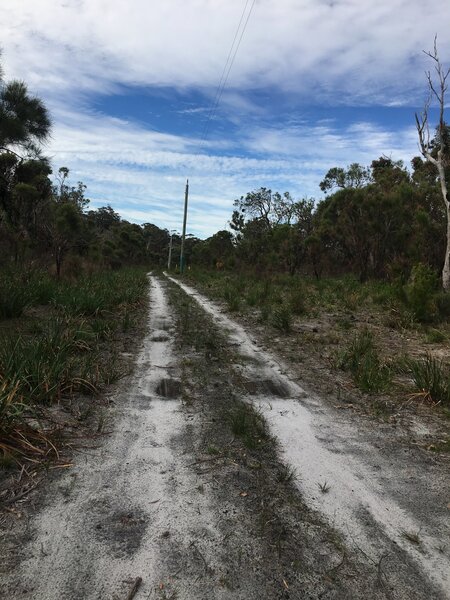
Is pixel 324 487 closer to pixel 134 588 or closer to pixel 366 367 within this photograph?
pixel 134 588

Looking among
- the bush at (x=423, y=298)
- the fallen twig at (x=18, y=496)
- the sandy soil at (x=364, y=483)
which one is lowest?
the fallen twig at (x=18, y=496)

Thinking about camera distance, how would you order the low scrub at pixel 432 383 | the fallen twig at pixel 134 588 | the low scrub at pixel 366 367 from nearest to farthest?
the fallen twig at pixel 134 588
the low scrub at pixel 432 383
the low scrub at pixel 366 367

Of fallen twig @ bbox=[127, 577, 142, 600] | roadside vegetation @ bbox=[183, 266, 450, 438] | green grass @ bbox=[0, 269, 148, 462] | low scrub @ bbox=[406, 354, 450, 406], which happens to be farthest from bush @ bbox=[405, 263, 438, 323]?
fallen twig @ bbox=[127, 577, 142, 600]

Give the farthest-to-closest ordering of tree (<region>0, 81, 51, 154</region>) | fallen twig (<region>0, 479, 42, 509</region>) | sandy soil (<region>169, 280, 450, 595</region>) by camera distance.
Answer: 1. tree (<region>0, 81, 51, 154</region>)
2. fallen twig (<region>0, 479, 42, 509</region>)
3. sandy soil (<region>169, 280, 450, 595</region>)

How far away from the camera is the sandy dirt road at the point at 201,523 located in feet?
7.01

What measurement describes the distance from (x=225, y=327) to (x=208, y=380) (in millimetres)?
3994

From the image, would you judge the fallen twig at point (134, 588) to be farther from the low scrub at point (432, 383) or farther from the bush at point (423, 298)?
the bush at point (423, 298)

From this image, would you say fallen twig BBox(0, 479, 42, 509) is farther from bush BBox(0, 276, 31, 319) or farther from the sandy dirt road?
bush BBox(0, 276, 31, 319)

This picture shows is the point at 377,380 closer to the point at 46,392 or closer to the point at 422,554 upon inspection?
the point at 422,554

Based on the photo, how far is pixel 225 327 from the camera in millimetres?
9477

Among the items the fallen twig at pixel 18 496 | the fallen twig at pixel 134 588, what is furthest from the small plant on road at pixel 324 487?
the fallen twig at pixel 18 496

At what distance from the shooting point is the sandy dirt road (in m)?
2.14

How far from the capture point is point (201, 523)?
2604 millimetres

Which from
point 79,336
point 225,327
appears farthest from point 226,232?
point 79,336
